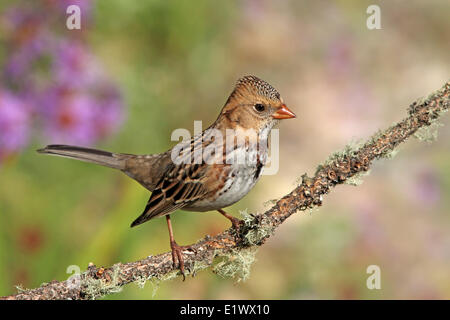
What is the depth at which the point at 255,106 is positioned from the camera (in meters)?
3.00

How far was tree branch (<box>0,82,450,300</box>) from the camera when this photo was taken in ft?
7.03

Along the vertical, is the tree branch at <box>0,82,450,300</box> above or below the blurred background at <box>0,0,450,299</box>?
below

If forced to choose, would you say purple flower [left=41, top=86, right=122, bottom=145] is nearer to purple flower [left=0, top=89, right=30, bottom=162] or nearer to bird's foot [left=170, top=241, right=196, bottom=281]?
purple flower [left=0, top=89, right=30, bottom=162]

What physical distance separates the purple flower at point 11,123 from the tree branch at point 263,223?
2006 millimetres

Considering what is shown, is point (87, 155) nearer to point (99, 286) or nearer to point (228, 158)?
point (228, 158)

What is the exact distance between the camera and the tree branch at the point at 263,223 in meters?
2.14

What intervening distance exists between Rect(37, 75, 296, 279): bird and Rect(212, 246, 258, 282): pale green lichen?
14.1 inches

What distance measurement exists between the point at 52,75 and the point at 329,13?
397 cm

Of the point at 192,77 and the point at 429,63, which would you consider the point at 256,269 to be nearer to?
the point at 192,77

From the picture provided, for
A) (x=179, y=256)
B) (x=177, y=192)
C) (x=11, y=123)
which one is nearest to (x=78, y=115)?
(x=11, y=123)

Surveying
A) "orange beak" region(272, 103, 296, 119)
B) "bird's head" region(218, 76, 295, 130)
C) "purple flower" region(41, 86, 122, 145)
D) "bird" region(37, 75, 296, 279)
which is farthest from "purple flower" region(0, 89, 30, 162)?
"orange beak" region(272, 103, 296, 119)

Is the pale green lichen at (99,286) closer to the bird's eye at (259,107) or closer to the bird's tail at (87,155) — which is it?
the bird's eye at (259,107)

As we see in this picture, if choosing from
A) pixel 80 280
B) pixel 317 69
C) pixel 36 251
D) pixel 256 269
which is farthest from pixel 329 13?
pixel 80 280

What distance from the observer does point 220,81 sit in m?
5.87
